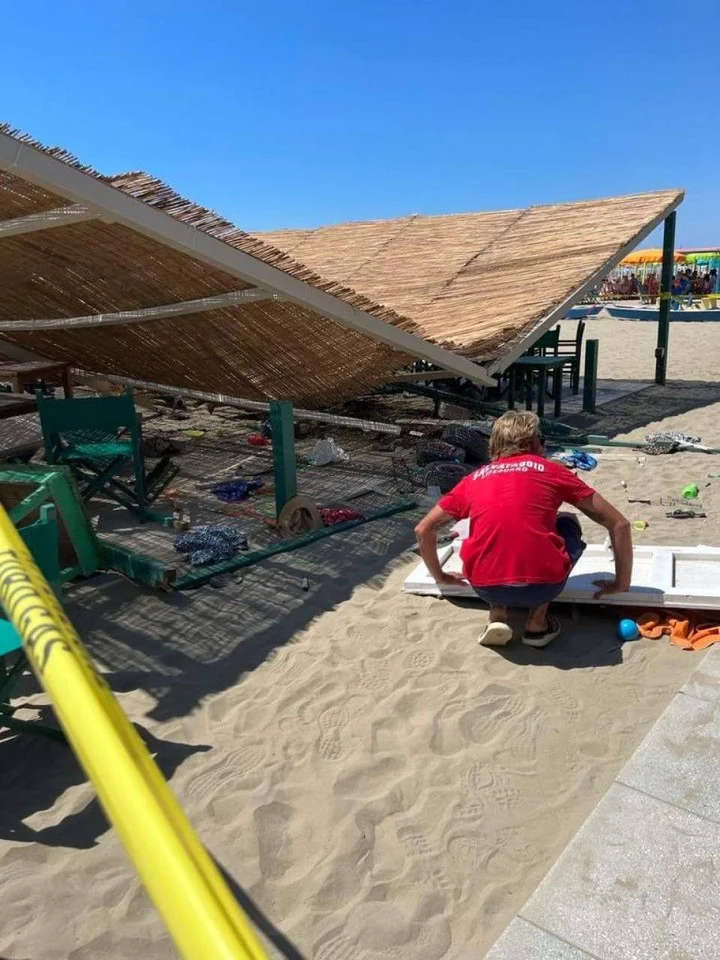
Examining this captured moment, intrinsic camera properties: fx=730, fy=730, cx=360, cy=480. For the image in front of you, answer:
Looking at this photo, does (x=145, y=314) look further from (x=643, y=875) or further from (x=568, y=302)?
(x=643, y=875)

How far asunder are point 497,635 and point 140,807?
267 cm

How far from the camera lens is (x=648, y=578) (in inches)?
147

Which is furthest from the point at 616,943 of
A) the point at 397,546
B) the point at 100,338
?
the point at 100,338

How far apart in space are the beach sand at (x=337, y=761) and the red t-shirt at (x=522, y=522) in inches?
16.7

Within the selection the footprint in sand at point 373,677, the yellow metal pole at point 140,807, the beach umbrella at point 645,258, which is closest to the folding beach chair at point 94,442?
the footprint in sand at point 373,677

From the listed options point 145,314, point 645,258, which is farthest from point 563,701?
point 645,258

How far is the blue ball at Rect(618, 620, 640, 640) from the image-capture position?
3.41m

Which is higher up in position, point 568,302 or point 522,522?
point 568,302

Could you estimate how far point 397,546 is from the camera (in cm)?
480

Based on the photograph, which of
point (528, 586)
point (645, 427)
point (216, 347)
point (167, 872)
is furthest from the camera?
point (645, 427)

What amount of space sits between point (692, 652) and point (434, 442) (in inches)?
160

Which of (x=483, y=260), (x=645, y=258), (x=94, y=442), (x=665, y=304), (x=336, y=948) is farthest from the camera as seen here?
(x=645, y=258)

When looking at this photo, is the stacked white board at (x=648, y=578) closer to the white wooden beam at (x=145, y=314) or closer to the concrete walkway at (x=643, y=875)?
the concrete walkway at (x=643, y=875)

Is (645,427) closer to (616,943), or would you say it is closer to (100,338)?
(100,338)
